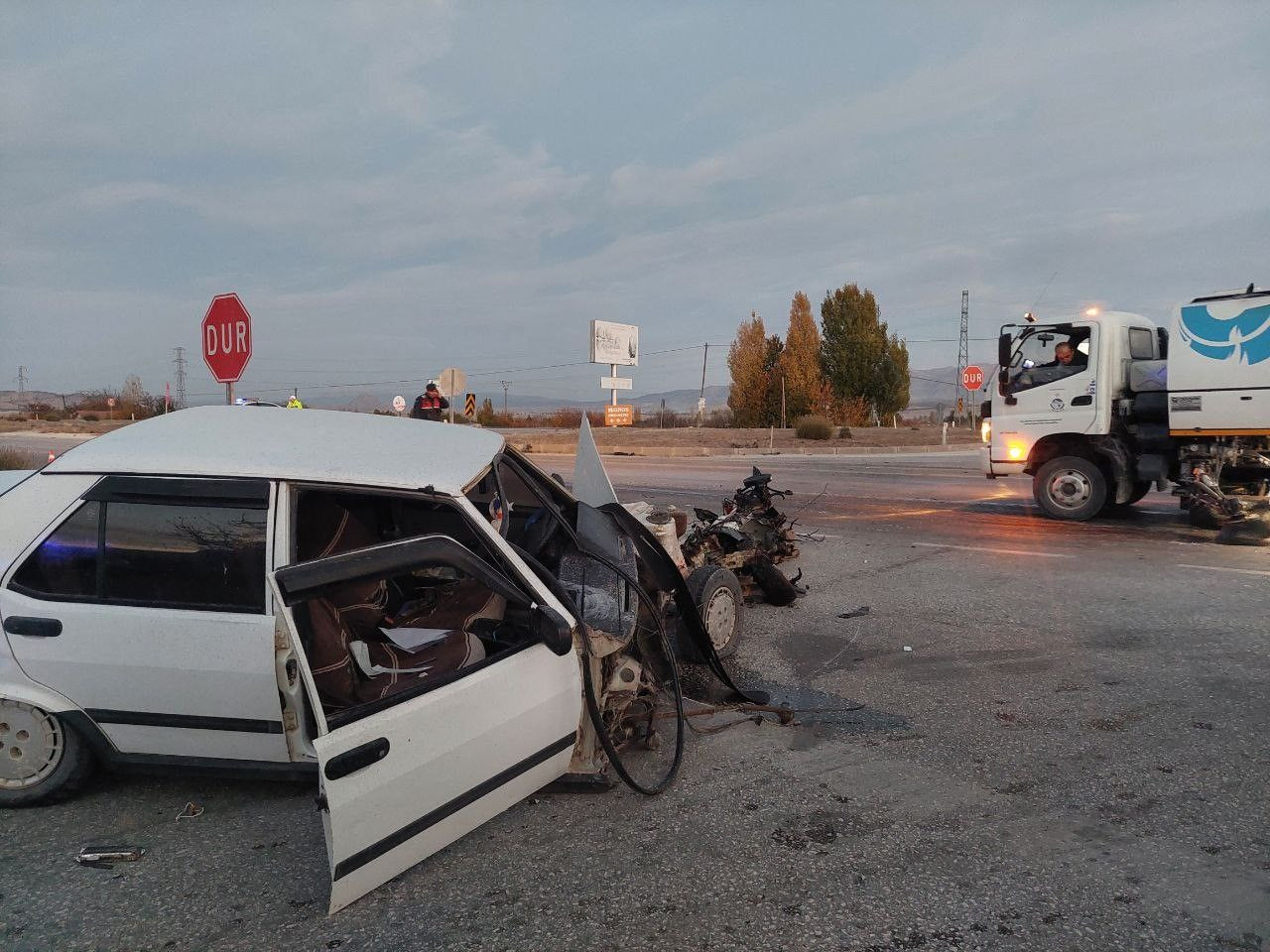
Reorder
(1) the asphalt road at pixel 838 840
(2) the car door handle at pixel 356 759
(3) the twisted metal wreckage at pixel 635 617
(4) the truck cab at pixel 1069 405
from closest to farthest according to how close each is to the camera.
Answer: (2) the car door handle at pixel 356 759 < (1) the asphalt road at pixel 838 840 < (3) the twisted metal wreckage at pixel 635 617 < (4) the truck cab at pixel 1069 405

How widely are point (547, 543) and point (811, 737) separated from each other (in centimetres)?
167

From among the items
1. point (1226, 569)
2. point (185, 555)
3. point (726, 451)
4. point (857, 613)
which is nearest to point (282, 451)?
point (185, 555)

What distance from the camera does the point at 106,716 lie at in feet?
10.5

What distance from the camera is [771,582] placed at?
675 centimetres

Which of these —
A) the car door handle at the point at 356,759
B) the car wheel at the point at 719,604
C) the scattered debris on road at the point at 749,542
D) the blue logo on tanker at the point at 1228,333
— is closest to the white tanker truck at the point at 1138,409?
the blue logo on tanker at the point at 1228,333

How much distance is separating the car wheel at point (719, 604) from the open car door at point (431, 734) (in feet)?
6.81

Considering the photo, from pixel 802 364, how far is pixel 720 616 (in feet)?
166

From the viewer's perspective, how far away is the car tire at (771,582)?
6.69 meters

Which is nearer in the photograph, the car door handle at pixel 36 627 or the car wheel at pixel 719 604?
the car door handle at pixel 36 627

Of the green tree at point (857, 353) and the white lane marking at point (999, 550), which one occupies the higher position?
the green tree at point (857, 353)

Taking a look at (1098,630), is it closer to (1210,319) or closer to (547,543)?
(547,543)

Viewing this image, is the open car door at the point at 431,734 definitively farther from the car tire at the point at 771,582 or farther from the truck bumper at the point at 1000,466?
the truck bumper at the point at 1000,466

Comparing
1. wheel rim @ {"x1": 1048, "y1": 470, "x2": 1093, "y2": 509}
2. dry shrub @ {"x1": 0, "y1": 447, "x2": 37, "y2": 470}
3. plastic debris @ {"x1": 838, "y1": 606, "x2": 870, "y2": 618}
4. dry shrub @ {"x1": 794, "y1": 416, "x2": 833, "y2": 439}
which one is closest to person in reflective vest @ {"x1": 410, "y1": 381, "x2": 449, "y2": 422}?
dry shrub @ {"x1": 0, "y1": 447, "x2": 37, "y2": 470}

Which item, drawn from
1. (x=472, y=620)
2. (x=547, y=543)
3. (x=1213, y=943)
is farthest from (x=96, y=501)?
(x=1213, y=943)
